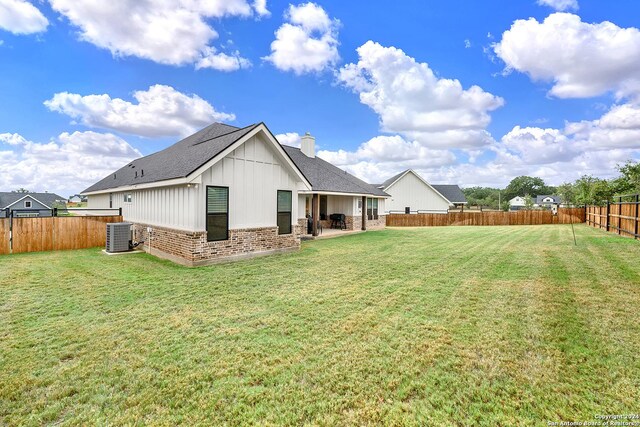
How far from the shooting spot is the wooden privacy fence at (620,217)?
1237cm

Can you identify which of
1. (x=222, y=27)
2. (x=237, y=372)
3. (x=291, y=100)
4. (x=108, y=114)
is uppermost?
(x=222, y=27)

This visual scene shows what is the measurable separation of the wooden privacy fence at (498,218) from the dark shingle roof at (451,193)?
35.2 ft

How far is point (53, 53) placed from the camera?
11.7 meters

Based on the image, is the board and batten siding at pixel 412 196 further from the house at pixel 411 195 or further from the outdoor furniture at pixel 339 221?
the outdoor furniture at pixel 339 221

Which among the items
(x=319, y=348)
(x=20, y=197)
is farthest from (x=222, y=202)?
(x=20, y=197)

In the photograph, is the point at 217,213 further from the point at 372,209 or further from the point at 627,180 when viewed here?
the point at 627,180

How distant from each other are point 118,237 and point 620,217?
22.2m

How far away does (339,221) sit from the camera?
63.7ft

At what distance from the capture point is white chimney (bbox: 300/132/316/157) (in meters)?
21.0

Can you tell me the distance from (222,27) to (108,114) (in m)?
9.59

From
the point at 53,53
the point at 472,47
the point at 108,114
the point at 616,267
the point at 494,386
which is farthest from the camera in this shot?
the point at 108,114

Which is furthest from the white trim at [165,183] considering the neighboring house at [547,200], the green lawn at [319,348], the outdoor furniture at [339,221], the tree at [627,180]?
the neighboring house at [547,200]

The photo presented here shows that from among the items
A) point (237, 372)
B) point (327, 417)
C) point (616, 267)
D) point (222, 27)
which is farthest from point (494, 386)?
point (222, 27)

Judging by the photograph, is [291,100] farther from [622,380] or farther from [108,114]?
[622,380]
